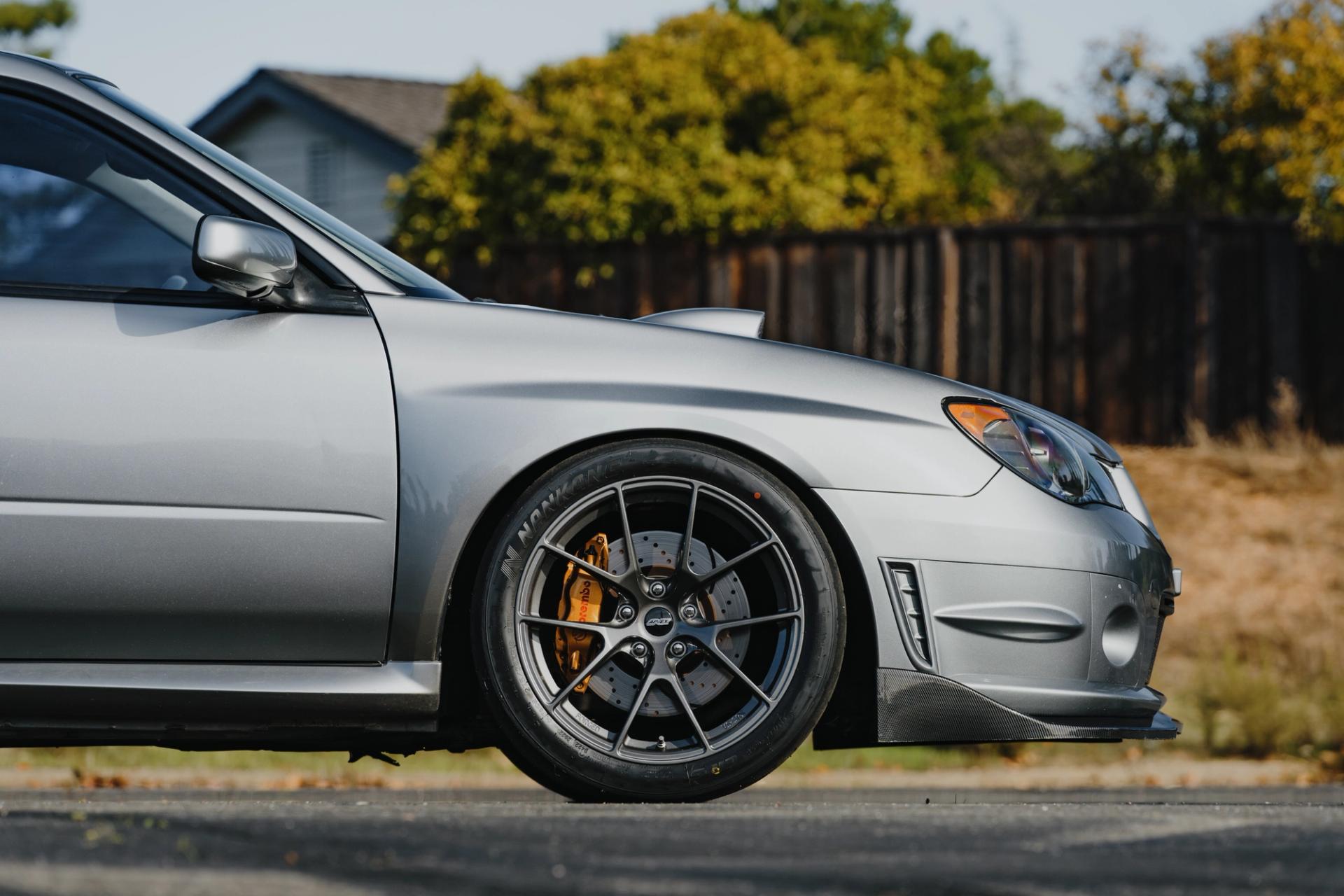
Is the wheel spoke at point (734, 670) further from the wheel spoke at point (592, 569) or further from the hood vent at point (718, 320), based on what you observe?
the hood vent at point (718, 320)

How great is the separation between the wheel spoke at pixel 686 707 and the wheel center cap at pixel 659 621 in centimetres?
10

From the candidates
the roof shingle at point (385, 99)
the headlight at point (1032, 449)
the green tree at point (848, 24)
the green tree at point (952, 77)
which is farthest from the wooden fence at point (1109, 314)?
the green tree at point (848, 24)

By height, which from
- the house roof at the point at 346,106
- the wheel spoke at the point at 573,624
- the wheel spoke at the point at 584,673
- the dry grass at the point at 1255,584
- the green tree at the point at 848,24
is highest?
the green tree at the point at 848,24

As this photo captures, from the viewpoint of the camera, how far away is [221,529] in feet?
12.1

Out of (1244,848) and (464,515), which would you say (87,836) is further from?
(1244,848)

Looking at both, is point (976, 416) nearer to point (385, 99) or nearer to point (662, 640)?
point (662, 640)

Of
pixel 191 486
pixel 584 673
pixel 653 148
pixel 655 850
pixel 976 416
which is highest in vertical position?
pixel 653 148

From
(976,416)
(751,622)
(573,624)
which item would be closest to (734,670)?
(751,622)

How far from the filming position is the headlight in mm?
3955

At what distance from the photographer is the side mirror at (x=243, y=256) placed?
3.66m

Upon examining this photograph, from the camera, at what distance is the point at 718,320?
4641mm

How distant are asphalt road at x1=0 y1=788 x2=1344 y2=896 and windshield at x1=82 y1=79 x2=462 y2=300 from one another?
1265 mm

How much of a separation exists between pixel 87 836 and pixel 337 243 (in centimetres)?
155

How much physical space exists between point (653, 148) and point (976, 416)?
13113 millimetres
